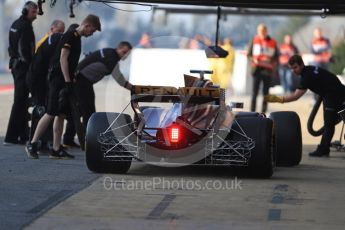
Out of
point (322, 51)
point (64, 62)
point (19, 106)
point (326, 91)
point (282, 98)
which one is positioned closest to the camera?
point (64, 62)

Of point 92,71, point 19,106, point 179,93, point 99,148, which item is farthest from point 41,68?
point 179,93

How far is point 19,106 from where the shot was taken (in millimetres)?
14258

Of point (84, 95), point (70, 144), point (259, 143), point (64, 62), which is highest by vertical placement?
point (64, 62)

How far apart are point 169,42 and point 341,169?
2811 mm

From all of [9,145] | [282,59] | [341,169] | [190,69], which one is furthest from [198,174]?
[282,59]

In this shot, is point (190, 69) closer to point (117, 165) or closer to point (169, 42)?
point (169, 42)

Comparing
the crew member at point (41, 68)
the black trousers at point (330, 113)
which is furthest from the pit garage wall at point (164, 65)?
the black trousers at point (330, 113)

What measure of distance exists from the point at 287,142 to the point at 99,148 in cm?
265

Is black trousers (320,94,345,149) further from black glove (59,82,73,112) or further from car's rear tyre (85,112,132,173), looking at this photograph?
car's rear tyre (85,112,132,173)

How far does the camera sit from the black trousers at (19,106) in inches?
559

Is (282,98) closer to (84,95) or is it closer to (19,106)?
(84,95)

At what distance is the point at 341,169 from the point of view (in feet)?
41.3

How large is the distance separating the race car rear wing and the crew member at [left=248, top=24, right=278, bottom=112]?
9913mm

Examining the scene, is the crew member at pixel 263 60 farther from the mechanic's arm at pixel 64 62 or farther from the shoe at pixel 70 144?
the mechanic's arm at pixel 64 62
